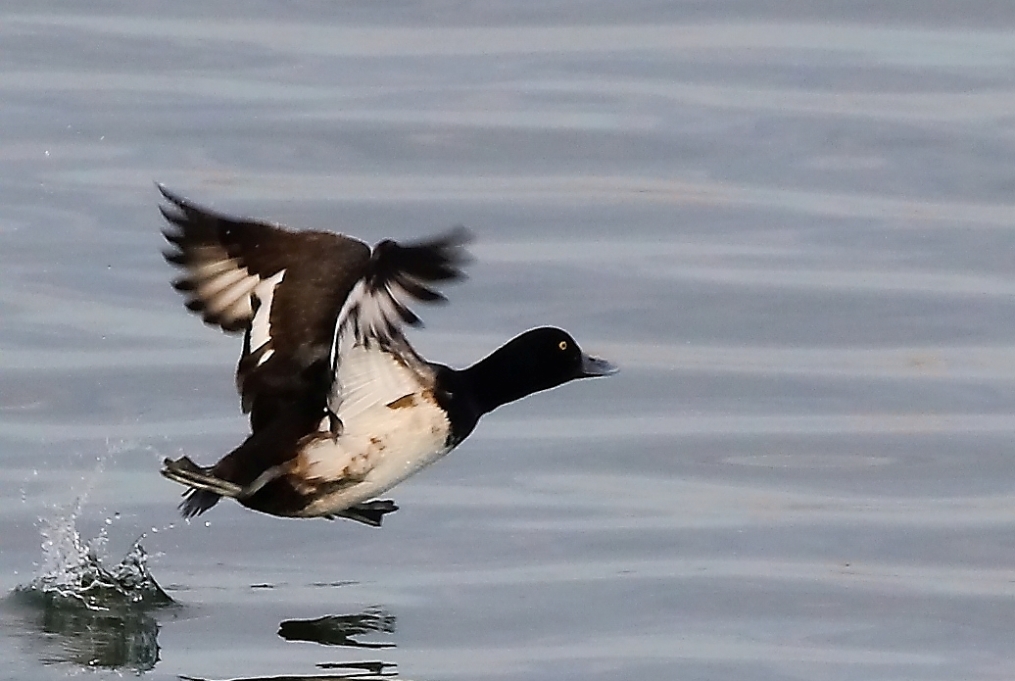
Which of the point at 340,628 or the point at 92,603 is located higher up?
the point at 92,603

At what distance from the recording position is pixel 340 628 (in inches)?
294

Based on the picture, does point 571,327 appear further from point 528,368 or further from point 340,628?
point 340,628

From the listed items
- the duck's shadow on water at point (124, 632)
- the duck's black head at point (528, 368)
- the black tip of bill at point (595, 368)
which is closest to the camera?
the duck's shadow on water at point (124, 632)

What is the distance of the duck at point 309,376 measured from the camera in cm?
712

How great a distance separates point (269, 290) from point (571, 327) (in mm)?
4442

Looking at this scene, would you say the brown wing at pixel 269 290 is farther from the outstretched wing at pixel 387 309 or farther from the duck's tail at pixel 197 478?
the duck's tail at pixel 197 478

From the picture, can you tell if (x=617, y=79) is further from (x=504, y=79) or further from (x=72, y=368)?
(x=72, y=368)

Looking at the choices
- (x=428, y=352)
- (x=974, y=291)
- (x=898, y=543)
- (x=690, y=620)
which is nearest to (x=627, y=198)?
(x=974, y=291)

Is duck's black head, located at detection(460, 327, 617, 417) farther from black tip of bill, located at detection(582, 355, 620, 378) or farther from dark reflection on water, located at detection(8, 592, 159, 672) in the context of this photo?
dark reflection on water, located at detection(8, 592, 159, 672)

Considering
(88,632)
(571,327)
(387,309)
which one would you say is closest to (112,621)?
(88,632)

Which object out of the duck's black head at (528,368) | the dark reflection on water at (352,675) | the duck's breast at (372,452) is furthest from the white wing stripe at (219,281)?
the dark reflection on water at (352,675)

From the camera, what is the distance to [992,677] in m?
7.41

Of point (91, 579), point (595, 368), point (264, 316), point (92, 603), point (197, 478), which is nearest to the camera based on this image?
point (197, 478)

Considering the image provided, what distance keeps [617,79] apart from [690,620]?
28.9 ft
